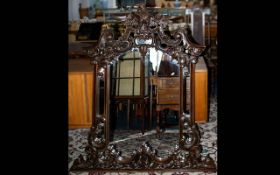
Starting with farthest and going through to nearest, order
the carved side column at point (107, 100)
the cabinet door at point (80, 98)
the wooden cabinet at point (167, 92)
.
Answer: the cabinet door at point (80, 98), the wooden cabinet at point (167, 92), the carved side column at point (107, 100)

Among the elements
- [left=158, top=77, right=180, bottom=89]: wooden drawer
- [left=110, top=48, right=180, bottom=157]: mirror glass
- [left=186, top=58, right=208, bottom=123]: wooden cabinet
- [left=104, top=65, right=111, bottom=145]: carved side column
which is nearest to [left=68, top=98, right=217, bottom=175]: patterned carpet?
[left=110, top=48, right=180, bottom=157]: mirror glass

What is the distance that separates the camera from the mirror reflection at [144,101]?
3.12 m

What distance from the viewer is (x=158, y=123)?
11.4 feet

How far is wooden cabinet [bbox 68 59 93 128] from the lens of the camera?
4.17 metres

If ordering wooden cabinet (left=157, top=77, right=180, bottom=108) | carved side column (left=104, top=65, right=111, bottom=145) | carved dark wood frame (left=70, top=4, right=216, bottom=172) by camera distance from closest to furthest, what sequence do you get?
carved dark wood frame (left=70, top=4, right=216, bottom=172) < carved side column (left=104, top=65, right=111, bottom=145) < wooden cabinet (left=157, top=77, right=180, bottom=108)

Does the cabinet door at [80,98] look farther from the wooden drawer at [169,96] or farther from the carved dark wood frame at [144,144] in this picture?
the wooden drawer at [169,96]

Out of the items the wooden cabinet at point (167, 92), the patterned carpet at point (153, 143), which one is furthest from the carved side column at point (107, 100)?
the wooden cabinet at point (167, 92)

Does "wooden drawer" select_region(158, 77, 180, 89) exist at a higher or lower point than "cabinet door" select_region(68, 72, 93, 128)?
higher

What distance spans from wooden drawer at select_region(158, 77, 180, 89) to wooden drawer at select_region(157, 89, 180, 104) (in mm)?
47

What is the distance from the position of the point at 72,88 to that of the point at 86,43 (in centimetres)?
82

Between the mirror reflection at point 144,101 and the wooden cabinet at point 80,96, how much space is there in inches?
36.7

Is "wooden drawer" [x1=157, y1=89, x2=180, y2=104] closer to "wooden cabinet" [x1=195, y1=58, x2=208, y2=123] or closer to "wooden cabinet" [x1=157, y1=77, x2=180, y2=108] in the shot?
"wooden cabinet" [x1=157, y1=77, x2=180, y2=108]
